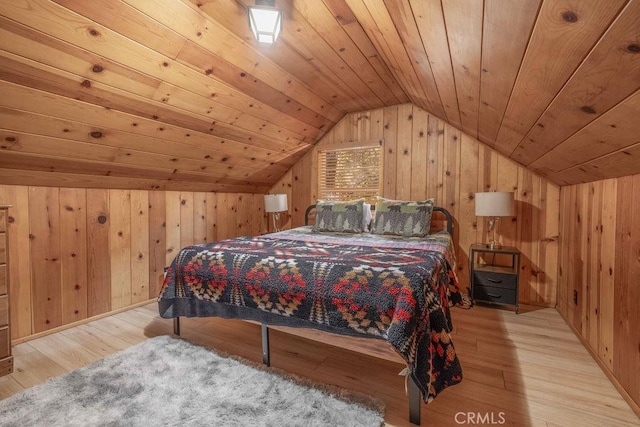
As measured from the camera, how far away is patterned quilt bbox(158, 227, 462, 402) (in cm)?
131

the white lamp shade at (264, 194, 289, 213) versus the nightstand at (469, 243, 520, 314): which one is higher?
the white lamp shade at (264, 194, 289, 213)

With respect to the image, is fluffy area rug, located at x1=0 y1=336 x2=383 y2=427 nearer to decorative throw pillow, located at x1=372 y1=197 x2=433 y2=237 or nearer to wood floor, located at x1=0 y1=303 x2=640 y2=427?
wood floor, located at x1=0 y1=303 x2=640 y2=427

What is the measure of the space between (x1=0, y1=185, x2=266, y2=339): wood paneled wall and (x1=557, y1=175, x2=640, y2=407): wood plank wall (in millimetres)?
3560

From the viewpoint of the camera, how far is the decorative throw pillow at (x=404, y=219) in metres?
2.86

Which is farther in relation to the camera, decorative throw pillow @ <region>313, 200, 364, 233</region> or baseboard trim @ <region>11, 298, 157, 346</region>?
decorative throw pillow @ <region>313, 200, 364, 233</region>

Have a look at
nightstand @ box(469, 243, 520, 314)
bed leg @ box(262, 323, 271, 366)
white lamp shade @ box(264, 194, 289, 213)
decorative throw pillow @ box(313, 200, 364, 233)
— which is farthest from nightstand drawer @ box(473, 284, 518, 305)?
white lamp shade @ box(264, 194, 289, 213)

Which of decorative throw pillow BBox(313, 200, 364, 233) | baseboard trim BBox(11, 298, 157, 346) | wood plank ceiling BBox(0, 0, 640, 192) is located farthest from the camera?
decorative throw pillow BBox(313, 200, 364, 233)

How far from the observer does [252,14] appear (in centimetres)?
148

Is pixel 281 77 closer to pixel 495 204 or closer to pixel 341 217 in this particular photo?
pixel 341 217

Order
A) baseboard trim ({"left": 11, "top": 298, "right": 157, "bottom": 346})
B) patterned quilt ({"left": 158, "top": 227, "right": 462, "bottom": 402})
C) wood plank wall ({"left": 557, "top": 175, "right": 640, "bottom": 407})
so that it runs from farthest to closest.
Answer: baseboard trim ({"left": 11, "top": 298, "right": 157, "bottom": 346}) < wood plank wall ({"left": 557, "top": 175, "right": 640, "bottom": 407}) < patterned quilt ({"left": 158, "top": 227, "right": 462, "bottom": 402})

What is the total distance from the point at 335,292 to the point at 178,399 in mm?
951

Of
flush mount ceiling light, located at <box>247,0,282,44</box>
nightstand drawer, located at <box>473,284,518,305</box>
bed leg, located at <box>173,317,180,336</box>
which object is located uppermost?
flush mount ceiling light, located at <box>247,0,282,44</box>

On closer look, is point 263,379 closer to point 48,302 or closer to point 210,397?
point 210,397

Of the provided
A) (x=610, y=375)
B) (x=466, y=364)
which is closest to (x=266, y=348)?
(x=466, y=364)
